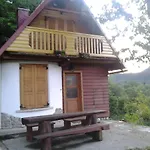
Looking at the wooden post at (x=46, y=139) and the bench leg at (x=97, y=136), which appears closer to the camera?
the wooden post at (x=46, y=139)

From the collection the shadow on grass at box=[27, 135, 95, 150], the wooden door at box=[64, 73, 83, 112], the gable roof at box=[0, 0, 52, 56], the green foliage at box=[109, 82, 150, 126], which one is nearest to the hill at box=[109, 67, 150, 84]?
the green foliage at box=[109, 82, 150, 126]

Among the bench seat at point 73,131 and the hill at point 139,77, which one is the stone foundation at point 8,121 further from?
the hill at point 139,77

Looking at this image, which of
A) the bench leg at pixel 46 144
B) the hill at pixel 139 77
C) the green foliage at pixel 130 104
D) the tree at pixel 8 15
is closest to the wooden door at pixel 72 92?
the green foliage at pixel 130 104

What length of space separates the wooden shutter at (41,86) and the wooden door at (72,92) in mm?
1152

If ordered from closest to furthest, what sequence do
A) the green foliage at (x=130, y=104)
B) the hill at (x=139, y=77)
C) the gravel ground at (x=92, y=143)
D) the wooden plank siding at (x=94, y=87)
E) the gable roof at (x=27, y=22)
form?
the gravel ground at (x=92, y=143) → the green foliage at (x=130, y=104) → the gable roof at (x=27, y=22) → the wooden plank siding at (x=94, y=87) → the hill at (x=139, y=77)

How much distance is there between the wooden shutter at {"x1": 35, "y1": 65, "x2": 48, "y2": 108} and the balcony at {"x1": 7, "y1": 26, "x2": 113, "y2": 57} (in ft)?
2.47

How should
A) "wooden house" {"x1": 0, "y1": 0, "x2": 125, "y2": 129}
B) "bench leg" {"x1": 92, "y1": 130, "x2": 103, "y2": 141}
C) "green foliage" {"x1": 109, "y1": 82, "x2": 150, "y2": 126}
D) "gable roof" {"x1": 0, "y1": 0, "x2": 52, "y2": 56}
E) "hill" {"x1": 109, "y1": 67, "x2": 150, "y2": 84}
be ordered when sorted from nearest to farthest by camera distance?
Answer: "bench leg" {"x1": 92, "y1": 130, "x2": 103, "y2": 141} → "green foliage" {"x1": 109, "y1": 82, "x2": 150, "y2": 126} → "gable roof" {"x1": 0, "y1": 0, "x2": 52, "y2": 56} → "wooden house" {"x1": 0, "y1": 0, "x2": 125, "y2": 129} → "hill" {"x1": 109, "y1": 67, "x2": 150, "y2": 84}

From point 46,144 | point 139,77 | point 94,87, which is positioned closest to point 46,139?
point 46,144

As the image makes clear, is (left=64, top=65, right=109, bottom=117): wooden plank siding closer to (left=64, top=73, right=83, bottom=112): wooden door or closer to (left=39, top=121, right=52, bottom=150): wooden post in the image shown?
(left=64, top=73, right=83, bottom=112): wooden door

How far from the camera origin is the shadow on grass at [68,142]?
6574 millimetres

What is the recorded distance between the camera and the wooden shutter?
9.45m

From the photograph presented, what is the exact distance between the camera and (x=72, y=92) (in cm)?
1081

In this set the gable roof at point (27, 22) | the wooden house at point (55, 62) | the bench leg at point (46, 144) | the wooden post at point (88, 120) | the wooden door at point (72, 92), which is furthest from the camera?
the wooden door at point (72, 92)

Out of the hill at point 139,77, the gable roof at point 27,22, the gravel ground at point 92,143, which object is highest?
the gable roof at point 27,22
